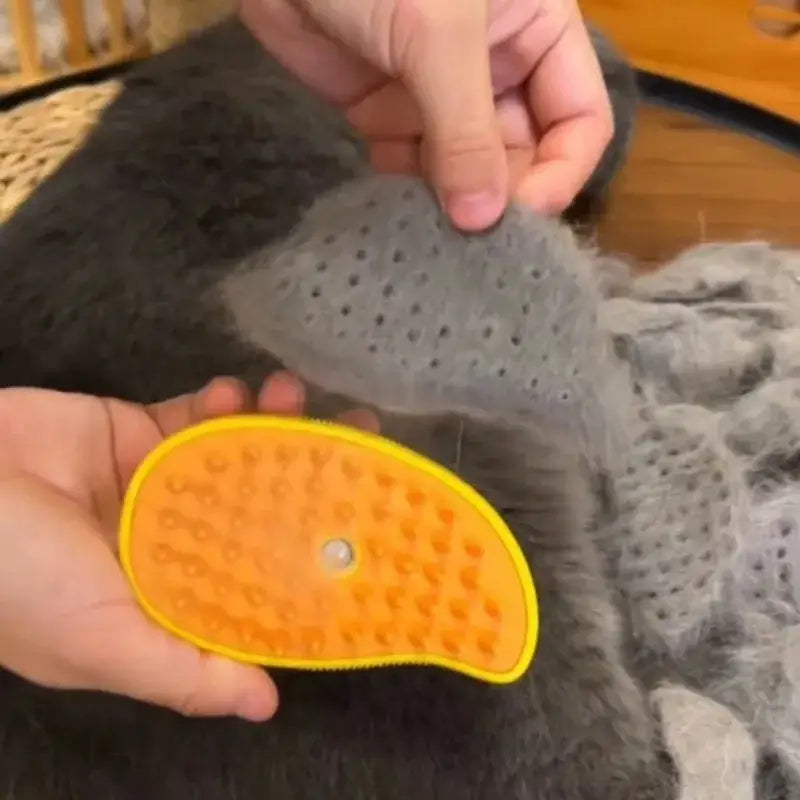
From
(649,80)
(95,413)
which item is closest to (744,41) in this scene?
(649,80)

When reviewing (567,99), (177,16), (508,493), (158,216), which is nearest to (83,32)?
(177,16)

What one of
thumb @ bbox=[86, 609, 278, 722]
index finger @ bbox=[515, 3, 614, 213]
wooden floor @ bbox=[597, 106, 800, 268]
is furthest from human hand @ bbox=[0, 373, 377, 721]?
wooden floor @ bbox=[597, 106, 800, 268]

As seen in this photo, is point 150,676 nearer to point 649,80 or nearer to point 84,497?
point 84,497

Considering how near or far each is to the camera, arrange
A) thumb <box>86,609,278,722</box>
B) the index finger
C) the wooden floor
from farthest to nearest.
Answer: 1. the wooden floor
2. the index finger
3. thumb <box>86,609,278,722</box>

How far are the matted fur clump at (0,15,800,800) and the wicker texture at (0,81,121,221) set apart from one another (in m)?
0.08

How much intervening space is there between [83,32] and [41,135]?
124 mm

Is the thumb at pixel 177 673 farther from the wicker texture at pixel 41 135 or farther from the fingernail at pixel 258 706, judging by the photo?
the wicker texture at pixel 41 135

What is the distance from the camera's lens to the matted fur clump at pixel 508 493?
435mm

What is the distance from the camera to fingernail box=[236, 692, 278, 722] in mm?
419

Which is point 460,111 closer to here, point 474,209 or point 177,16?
point 474,209

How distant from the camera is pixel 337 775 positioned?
43cm

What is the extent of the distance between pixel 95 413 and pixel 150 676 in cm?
13

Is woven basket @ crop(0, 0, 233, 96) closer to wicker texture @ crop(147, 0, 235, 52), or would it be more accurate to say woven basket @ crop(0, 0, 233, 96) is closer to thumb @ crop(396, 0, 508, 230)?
wicker texture @ crop(147, 0, 235, 52)

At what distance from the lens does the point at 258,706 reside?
0.42m
